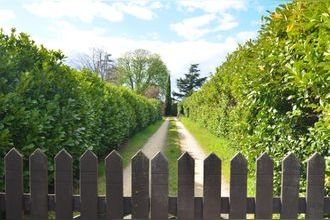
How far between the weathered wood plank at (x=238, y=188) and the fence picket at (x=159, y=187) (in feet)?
1.86

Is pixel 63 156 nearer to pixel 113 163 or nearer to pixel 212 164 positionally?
pixel 113 163

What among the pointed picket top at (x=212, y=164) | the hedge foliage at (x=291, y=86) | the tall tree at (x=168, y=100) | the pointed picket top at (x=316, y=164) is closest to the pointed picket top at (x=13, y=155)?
the pointed picket top at (x=212, y=164)

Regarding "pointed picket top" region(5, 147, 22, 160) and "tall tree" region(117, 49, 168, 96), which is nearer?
"pointed picket top" region(5, 147, 22, 160)

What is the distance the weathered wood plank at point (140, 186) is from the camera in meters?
2.68

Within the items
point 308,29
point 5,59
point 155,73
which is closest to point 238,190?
point 308,29

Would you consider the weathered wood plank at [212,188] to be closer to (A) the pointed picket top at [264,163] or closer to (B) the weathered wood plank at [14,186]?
(A) the pointed picket top at [264,163]

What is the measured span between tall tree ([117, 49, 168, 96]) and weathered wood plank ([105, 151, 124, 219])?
5491 cm

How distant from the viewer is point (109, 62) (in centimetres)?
5053

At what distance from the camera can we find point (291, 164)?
267 centimetres

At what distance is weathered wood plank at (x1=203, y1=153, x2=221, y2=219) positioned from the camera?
2.69 meters

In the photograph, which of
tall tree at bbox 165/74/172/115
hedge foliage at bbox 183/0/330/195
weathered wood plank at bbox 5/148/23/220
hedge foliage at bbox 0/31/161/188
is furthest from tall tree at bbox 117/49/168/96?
weathered wood plank at bbox 5/148/23/220

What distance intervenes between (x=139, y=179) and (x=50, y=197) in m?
0.82

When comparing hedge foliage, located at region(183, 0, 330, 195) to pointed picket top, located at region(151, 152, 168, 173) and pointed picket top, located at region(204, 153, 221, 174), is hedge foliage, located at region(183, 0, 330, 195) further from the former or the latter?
pointed picket top, located at region(151, 152, 168, 173)

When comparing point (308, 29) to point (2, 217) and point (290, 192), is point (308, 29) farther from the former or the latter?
point (2, 217)
